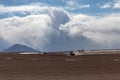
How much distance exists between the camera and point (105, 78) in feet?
167

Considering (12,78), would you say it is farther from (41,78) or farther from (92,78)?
(92,78)

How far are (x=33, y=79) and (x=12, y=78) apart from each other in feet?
14.5

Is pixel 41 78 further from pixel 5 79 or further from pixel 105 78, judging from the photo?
pixel 105 78

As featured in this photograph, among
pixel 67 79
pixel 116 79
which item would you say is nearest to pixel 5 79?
pixel 67 79

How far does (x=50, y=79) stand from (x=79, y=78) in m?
4.66

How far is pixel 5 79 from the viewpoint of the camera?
170ft

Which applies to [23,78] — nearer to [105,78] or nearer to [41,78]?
[41,78]

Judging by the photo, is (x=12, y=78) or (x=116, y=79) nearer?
(x=116, y=79)

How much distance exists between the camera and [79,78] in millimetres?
52125

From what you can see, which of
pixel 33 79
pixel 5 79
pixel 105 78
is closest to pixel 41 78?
pixel 33 79

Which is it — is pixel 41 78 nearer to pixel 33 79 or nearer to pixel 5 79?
pixel 33 79

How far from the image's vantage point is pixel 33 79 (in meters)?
50.8

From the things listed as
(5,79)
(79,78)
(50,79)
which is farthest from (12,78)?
Result: (79,78)

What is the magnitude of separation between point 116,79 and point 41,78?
11709mm
